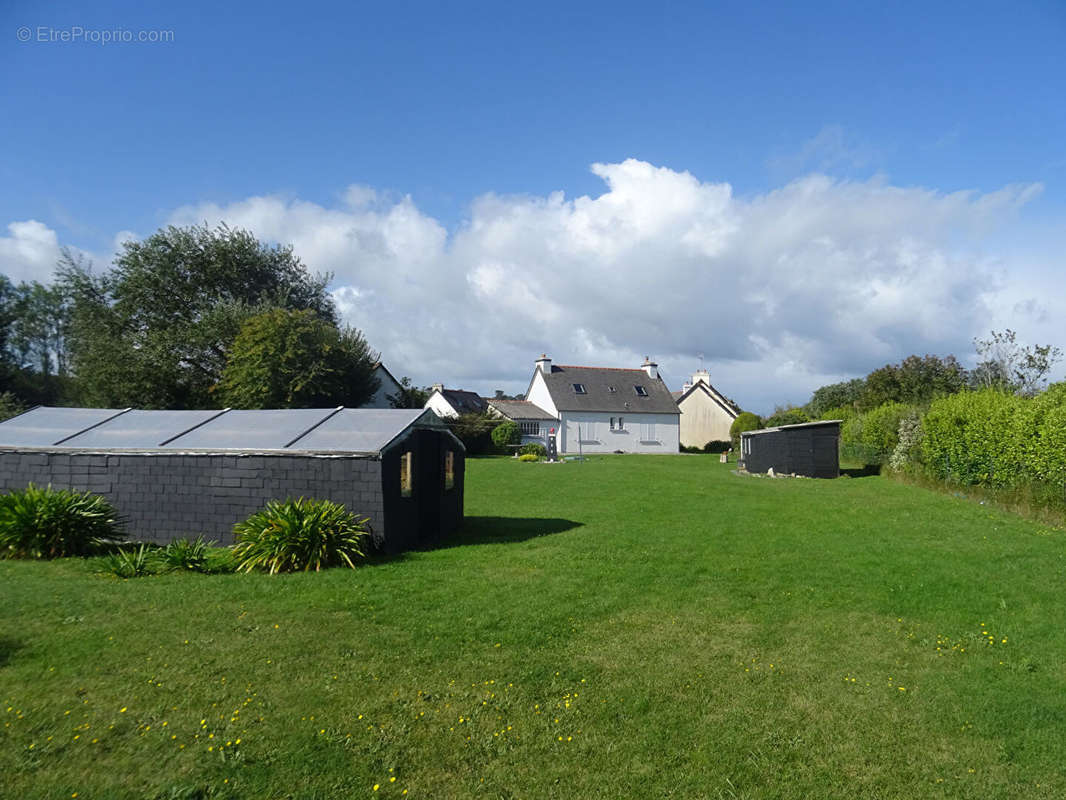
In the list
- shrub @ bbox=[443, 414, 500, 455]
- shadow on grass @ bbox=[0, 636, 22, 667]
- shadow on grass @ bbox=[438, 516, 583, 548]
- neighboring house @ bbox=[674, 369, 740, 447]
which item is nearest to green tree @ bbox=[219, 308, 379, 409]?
shrub @ bbox=[443, 414, 500, 455]

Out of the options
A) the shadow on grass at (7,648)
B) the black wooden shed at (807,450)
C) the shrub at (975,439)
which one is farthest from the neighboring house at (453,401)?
the shadow on grass at (7,648)

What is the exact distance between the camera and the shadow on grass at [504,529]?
13.3m

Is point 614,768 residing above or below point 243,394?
below

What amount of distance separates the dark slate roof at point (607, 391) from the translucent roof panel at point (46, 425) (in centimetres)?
3956

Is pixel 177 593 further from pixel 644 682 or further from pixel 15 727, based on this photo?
pixel 644 682

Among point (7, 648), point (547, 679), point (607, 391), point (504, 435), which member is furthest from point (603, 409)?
point (7, 648)

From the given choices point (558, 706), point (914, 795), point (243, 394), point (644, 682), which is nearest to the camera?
point (914, 795)

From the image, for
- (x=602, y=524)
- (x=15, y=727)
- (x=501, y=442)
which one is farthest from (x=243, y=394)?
(x=15, y=727)

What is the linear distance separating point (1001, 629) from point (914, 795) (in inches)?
165

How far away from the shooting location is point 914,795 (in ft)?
14.4

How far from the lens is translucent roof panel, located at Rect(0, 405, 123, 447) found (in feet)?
44.1

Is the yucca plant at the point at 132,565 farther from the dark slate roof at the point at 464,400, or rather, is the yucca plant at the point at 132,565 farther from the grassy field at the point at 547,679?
the dark slate roof at the point at 464,400

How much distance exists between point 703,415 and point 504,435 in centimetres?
2112

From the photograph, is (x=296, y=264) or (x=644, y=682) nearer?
(x=644, y=682)
